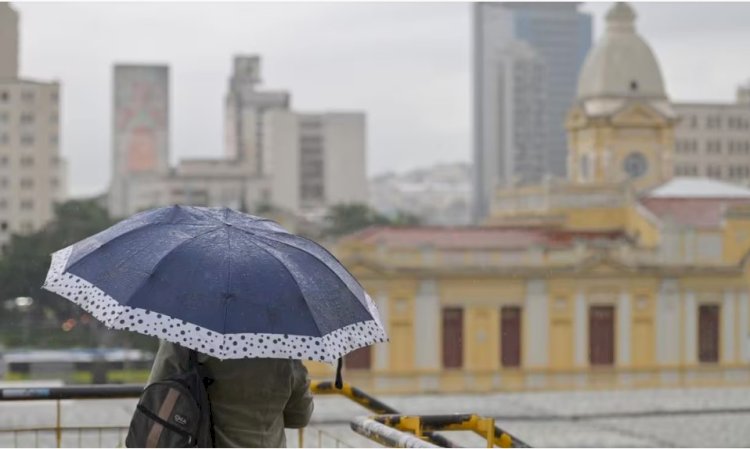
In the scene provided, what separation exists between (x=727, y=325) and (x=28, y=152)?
47.3m

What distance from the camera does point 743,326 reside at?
33500 mm

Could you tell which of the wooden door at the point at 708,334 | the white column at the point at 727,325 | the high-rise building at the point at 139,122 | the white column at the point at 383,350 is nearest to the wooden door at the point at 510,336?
the white column at the point at 383,350

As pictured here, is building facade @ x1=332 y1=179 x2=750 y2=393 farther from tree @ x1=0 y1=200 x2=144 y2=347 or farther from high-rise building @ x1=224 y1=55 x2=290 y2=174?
high-rise building @ x1=224 y1=55 x2=290 y2=174

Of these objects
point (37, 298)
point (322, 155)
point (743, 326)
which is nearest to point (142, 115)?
point (322, 155)

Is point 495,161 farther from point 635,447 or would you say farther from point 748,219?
point 635,447

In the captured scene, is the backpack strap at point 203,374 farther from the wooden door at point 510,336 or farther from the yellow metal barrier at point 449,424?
the wooden door at point 510,336

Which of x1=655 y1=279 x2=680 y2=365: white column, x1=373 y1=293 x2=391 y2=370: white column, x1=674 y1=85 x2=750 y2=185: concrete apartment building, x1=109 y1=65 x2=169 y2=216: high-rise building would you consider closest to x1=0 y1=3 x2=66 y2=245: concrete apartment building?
x1=674 y1=85 x2=750 y2=185: concrete apartment building

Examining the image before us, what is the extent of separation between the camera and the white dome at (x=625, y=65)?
41750 mm

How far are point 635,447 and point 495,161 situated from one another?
146175 mm

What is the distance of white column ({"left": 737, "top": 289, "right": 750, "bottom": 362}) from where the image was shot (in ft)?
109

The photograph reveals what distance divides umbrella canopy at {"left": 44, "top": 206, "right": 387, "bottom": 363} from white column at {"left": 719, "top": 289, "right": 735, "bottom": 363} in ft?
94.7

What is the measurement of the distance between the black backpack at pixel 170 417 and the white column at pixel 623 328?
93.7 ft

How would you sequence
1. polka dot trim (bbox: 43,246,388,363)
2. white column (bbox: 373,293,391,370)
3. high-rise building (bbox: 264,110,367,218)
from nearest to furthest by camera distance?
polka dot trim (bbox: 43,246,388,363), white column (bbox: 373,293,391,370), high-rise building (bbox: 264,110,367,218)

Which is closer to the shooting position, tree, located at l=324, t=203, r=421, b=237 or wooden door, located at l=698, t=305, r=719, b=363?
wooden door, located at l=698, t=305, r=719, b=363
